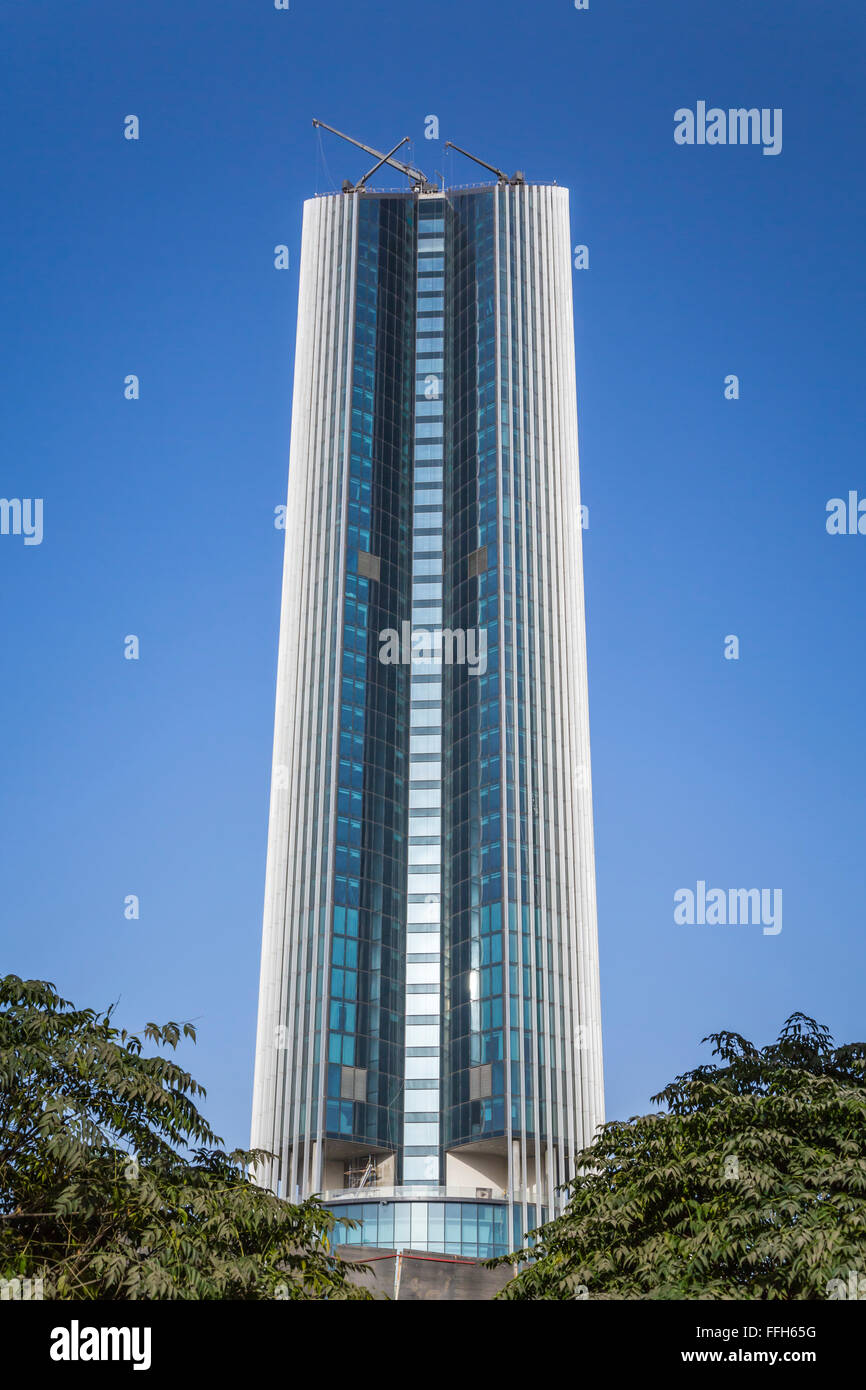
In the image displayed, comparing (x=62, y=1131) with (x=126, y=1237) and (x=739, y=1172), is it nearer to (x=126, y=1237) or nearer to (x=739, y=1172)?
(x=126, y=1237)

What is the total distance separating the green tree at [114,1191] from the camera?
22703 millimetres

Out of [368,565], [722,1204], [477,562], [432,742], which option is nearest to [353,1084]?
[432,742]

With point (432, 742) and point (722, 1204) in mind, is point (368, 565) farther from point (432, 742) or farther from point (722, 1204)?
point (722, 1204)

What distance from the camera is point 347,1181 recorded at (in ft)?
308

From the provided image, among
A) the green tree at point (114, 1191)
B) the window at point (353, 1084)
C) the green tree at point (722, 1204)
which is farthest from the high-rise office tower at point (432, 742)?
the green tree at point (114, 1191)

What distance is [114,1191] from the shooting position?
2416 cm

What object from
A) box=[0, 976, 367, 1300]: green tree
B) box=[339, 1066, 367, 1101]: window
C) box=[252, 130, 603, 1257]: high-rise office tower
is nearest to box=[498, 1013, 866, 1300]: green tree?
box=[0, 976, 367, 1300]: green tree

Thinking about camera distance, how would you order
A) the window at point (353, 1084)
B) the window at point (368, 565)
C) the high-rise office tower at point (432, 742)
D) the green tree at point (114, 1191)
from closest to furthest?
the green tree at point (114, 1191) → the window at point (353, 1084) → the high-rise office tower at point (432, 742) → the window at point (368, 565)

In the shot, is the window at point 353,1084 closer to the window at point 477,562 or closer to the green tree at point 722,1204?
the window at point 477,562

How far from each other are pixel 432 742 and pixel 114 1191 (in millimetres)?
81828

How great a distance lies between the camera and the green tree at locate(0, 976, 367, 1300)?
2270cm

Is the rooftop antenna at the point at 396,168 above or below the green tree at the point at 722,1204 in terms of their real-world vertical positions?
above

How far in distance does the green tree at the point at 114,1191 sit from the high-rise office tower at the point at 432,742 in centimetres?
6417

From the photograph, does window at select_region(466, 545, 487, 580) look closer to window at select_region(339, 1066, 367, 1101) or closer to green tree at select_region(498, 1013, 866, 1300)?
window at select_region(339, 1066, 367, 1101)
